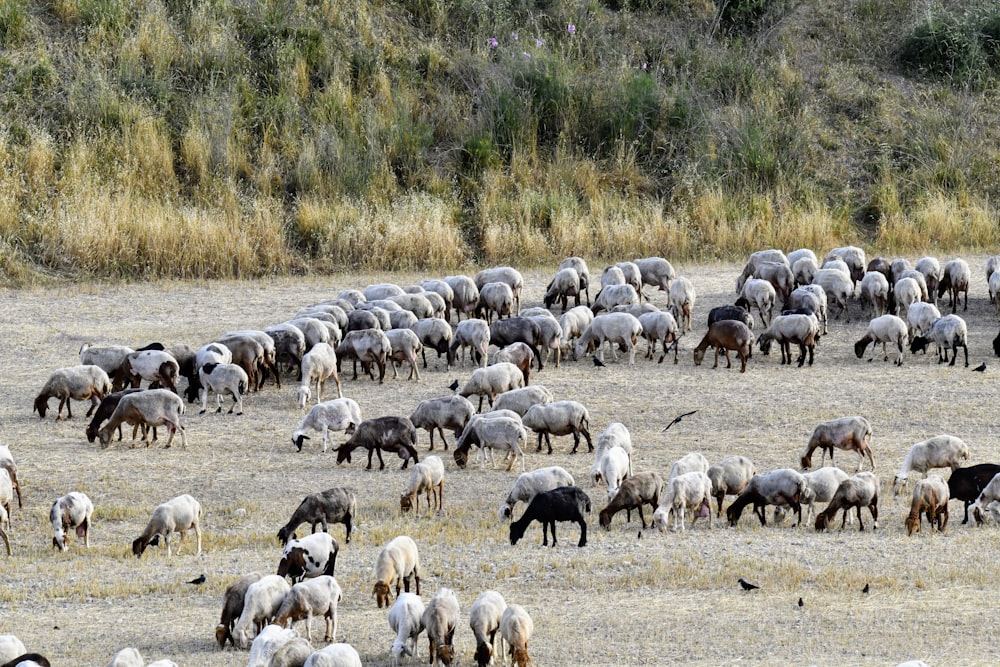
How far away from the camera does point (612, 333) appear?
20.5 meters

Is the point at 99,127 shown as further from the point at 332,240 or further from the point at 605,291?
the point at 605,291

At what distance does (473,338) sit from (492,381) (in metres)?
2.56

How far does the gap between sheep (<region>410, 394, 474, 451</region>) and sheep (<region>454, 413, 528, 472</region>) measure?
562mm

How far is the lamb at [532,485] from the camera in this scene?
13934 millimetres

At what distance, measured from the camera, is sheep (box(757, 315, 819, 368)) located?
20.3m

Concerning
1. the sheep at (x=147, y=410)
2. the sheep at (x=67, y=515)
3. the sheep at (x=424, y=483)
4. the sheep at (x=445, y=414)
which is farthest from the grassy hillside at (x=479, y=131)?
the sheep at (x=67, y=515)

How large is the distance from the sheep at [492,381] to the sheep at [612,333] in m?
2.92

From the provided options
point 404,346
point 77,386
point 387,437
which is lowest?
point 387,437

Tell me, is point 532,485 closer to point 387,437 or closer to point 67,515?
point 387,437


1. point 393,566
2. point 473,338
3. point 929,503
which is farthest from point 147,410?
point 929,503

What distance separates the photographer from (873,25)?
38.3 meters

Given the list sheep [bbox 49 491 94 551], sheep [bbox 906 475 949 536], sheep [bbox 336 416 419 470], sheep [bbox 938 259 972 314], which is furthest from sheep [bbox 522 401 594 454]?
sheep [bbox 938 259 972 314]

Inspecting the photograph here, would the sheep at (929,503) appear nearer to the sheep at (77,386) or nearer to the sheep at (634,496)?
the sheep at (634,496)

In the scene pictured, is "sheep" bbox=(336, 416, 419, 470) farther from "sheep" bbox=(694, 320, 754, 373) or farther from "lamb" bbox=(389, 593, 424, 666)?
"sheep" bbox=(694, 320, 754, 373)
